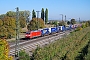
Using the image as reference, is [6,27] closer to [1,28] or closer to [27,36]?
[1,28]

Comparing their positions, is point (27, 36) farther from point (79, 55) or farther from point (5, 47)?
point (5, 47)

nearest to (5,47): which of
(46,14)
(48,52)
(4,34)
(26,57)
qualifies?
(48,52)

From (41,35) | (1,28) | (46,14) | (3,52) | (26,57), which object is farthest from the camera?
(46,14)

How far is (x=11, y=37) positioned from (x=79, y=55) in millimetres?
39290

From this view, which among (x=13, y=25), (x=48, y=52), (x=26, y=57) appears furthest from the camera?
(x=13, y=25)

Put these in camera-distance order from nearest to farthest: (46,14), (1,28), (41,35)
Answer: (1,28) → (41,35) → (46,14)

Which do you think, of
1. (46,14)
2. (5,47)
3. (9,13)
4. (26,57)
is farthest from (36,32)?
(9,13)

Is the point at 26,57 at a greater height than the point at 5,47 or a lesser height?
lesser

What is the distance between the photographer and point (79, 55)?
23141 mm

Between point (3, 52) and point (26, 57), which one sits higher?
point (3, 52)

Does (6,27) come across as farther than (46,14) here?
No

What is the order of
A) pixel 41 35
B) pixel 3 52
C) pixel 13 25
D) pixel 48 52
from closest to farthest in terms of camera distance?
pixel 3 52
pixel 48 52
pixel 13 25
pixel 41 35

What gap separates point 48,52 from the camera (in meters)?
22.8

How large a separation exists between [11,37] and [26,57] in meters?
36.0
